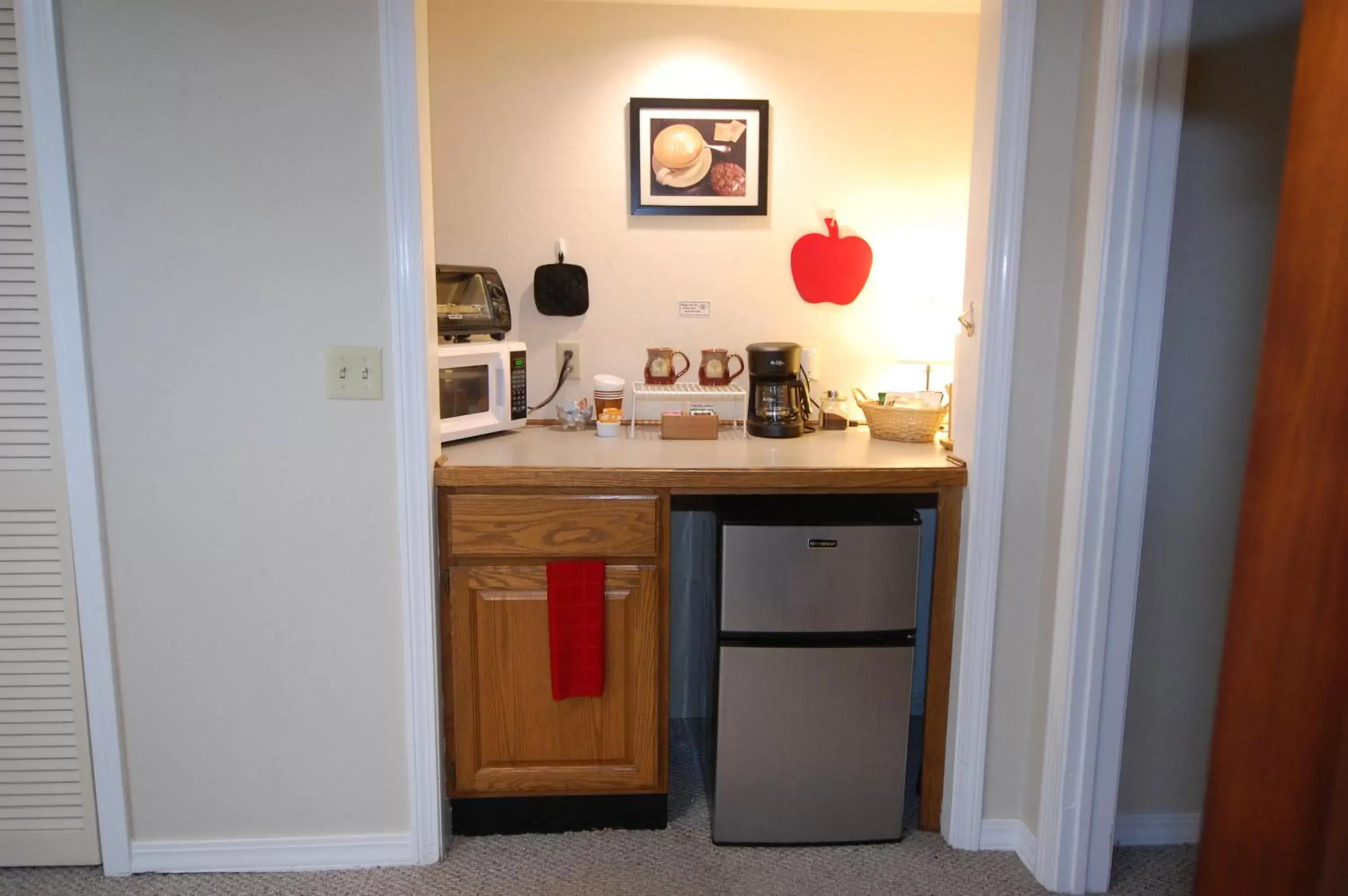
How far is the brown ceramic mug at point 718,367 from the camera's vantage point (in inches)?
97.7

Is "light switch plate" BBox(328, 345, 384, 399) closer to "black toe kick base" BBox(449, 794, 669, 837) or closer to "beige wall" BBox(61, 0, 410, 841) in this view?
"beige wall" BBox(61, 0, 410, 841)

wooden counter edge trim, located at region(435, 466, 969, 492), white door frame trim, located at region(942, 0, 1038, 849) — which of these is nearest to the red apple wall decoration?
white door frame trim, located at region(942, 0, 1038, 849)

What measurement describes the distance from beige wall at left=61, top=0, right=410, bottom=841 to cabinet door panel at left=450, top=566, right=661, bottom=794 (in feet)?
0.49

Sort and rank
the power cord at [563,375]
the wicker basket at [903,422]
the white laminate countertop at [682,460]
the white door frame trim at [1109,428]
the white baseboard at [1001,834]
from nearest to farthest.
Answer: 1. the white door frame trim at [1109,428]
2. the white laminate countertop at [682,460]
3. the white baseboard at [1001,834]
4. the wicker basket at [903,422]
5. the power cord at [563,375]

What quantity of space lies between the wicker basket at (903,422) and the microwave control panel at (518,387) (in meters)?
0.90


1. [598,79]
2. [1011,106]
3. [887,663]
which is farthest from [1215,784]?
[598,79]

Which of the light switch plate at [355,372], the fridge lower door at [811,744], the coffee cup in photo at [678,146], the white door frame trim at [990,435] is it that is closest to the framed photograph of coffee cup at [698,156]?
the coffee cup in photo at [678,146]

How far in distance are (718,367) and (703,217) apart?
425 millimetres

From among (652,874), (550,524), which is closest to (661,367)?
(550,524)

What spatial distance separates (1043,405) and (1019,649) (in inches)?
21.5

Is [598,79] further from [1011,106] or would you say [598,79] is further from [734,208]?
[1011,106]

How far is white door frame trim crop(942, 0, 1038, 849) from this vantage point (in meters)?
1.74

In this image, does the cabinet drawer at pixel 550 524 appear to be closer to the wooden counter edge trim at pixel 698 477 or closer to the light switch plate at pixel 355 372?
the wooden counter edge trim at pixel 698 477

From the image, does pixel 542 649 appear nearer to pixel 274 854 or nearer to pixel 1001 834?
pixel 274 854
